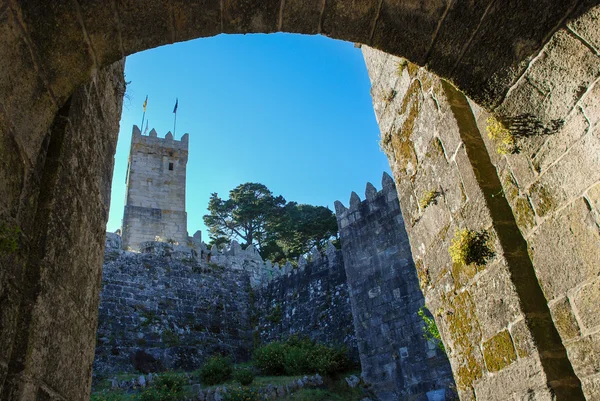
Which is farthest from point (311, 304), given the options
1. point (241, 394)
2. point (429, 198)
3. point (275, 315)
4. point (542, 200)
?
point (542, 200)

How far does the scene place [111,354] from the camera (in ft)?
42.6

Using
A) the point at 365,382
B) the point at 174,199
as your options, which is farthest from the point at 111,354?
the point at 174,199

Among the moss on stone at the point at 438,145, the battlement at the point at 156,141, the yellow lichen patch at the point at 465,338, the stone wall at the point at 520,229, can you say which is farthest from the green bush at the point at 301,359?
the battlement at the point at 156,141

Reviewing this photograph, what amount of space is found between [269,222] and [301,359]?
22390 mm

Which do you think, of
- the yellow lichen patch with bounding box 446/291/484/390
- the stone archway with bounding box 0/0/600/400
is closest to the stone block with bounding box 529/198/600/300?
the stone archway with bounding box 0/0/600/400

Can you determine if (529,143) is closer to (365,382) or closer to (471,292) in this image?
(471,292)

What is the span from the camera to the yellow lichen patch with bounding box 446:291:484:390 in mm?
3279

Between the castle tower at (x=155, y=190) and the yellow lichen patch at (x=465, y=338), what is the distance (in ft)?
86.9

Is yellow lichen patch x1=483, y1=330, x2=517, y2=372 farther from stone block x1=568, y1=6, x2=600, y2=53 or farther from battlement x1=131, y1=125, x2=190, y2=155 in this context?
battlement x1=131, y1=125, x2=190, y2=155

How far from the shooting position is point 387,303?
39.7 feet

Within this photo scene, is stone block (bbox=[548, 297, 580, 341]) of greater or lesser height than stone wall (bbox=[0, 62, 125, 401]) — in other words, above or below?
below

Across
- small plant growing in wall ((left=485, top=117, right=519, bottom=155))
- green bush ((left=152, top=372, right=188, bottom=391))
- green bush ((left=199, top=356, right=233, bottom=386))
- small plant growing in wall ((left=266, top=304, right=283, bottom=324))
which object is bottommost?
small plant growing in wall ((left=485, top=117, right=519, bottom=155))

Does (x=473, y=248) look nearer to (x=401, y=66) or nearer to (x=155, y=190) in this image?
(x=401, y=66)

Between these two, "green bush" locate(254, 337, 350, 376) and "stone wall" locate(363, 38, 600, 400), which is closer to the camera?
"stone wall" locate(363, 38, 600, 400)
